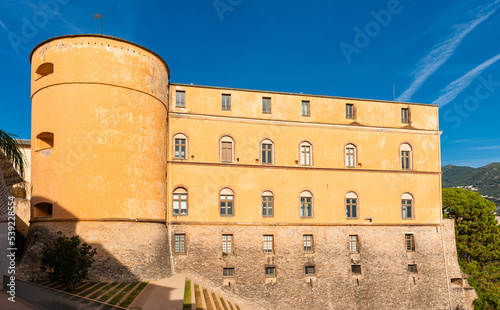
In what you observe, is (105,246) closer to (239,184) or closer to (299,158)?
(239,184)

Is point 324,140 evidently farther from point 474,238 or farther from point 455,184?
point 455,184

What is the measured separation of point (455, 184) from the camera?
7633 inches

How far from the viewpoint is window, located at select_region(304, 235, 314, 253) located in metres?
28.8

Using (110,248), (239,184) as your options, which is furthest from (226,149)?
(110,248)

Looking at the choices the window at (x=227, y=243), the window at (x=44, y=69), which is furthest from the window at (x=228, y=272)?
the window at (x=44, y=69)

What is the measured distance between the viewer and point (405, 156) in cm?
3206

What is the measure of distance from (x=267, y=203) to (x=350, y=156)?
8072mm

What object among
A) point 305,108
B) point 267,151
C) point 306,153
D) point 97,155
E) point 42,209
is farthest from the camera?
point 305,108

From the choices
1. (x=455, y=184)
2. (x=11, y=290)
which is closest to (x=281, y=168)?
(x=11, y=290)

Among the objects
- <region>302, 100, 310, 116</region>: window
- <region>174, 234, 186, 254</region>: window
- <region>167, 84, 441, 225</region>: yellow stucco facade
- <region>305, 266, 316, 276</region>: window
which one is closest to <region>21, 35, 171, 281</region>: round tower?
<region>174, 234, 186, 254</region>: window

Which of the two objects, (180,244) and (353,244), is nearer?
(180,244)

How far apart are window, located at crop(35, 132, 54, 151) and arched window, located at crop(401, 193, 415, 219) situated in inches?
1049

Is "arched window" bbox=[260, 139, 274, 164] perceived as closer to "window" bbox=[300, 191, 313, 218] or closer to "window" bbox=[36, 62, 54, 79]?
"window" bbox=[300, 191, 313, 218]

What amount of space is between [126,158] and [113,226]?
4.16m
